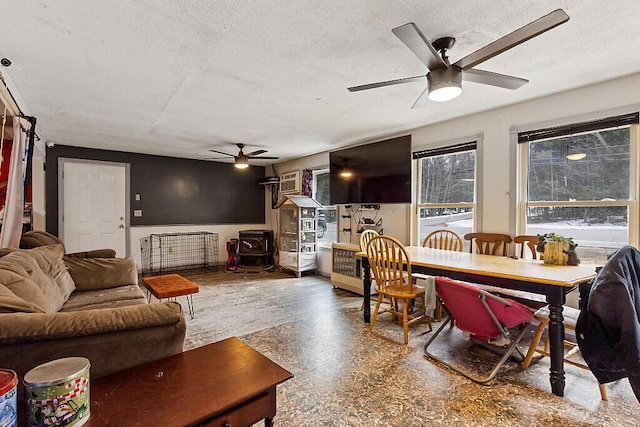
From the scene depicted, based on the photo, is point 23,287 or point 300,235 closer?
point 23,287

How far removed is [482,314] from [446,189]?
2.14 metres

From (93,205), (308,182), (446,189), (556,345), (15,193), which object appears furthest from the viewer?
(308,182)

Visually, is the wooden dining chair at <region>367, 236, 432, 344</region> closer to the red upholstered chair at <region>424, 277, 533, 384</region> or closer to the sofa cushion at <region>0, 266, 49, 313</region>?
the red upholstered chair at <region>424, 277, 533, 384</region>

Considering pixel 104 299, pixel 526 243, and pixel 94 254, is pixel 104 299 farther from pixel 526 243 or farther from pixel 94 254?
pixel 526 243

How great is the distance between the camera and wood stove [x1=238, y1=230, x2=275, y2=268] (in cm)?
647

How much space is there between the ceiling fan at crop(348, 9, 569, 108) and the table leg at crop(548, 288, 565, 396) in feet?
4.75

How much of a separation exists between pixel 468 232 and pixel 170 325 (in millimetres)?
3490

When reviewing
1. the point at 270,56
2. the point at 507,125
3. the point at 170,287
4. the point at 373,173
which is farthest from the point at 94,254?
the point at 507,125

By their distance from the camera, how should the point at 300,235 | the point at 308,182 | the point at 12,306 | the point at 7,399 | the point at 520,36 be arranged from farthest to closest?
the point at 308,182 < the point at 300,235 < the point at 520,36 < the point at 12,306 < the point at 7,399

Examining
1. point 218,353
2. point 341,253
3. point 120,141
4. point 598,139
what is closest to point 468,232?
point 598,139

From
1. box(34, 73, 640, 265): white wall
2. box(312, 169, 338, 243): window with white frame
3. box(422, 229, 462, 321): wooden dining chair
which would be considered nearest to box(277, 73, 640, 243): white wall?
box(34, 73, 640, 265): white wall

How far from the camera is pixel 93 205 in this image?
5527mm

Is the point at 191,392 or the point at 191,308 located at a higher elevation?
the point at 191,392

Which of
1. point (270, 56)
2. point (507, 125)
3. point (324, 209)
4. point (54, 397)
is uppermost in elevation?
point (270, 56)
